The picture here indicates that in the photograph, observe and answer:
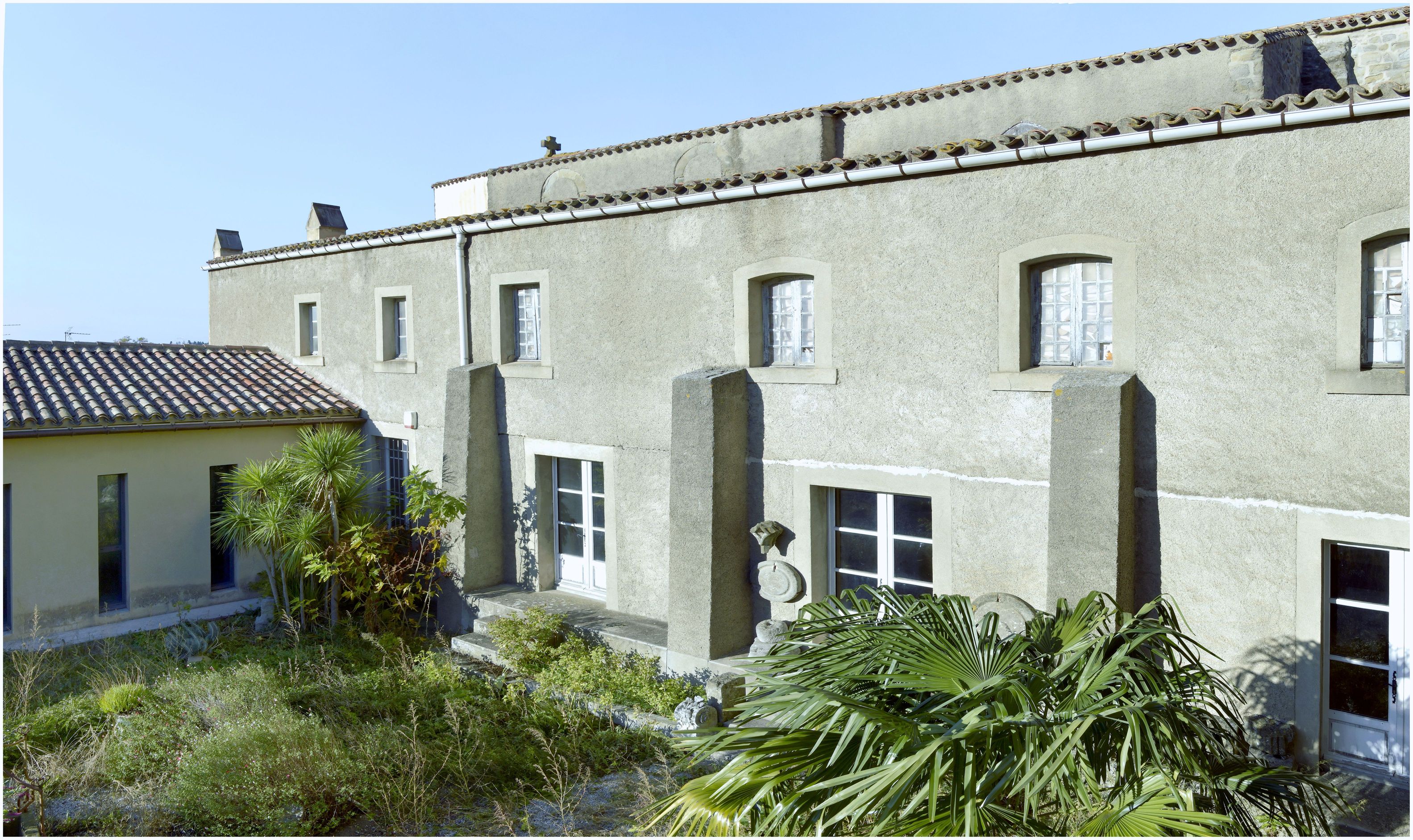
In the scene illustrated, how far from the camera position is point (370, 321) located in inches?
607

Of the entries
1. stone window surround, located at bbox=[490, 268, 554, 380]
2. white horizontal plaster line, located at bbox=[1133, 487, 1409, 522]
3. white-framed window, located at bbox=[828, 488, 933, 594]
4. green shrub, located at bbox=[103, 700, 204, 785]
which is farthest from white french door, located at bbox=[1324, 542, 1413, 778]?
green shrub, located at bbox=[103, 700, 204, 785]

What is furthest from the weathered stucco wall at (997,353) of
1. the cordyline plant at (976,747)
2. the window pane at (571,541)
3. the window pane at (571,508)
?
the cordyline plant at (976,747)

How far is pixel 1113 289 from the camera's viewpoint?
8.30m

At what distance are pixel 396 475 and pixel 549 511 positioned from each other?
3696 millimetres

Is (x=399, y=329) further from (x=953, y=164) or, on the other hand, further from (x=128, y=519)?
(x=953, y=164)

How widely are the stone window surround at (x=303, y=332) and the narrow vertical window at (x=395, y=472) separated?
2.14 metres

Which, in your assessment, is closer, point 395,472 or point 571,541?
point 571,541

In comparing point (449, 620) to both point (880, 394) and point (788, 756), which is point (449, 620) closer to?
point (880, 394)

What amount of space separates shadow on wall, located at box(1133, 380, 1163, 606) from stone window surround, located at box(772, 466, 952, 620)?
1700mm

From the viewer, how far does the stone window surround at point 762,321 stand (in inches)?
394

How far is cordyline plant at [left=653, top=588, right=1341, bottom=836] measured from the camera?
452 centimetres

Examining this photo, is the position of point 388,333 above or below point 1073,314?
above

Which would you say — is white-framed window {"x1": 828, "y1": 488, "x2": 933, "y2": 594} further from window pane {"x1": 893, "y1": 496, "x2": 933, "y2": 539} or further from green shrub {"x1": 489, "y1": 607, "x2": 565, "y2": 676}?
green shrub {"x1": 489, "y1": 607, "x2": 565, "y2": 676}

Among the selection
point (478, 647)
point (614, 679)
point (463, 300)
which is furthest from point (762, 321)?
point (478, 647)
